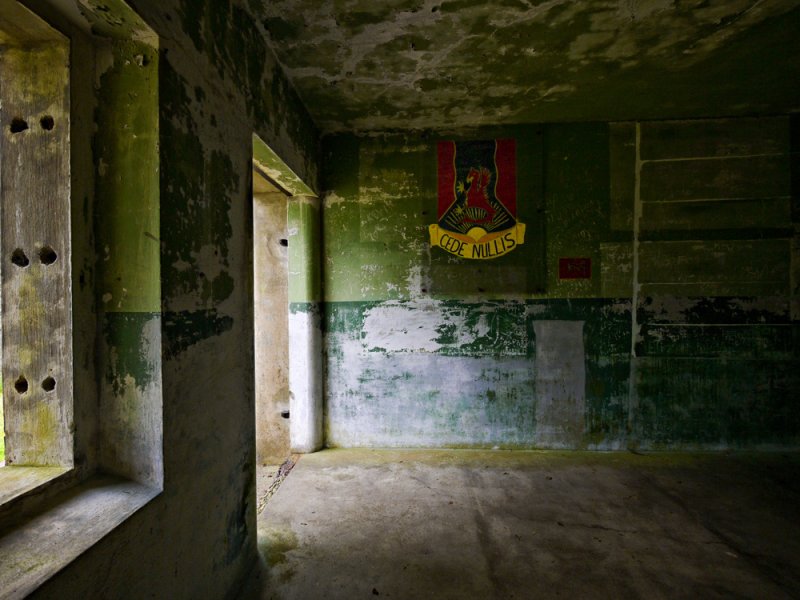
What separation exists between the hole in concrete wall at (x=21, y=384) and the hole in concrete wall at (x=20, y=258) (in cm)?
36

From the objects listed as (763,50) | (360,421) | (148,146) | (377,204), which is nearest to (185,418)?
(148,146)

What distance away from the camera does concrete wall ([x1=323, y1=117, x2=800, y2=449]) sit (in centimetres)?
330

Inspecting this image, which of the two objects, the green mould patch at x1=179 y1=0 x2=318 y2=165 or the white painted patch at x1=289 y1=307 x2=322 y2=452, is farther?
the white painted patch at x1=289 y1=307 x2=322 y2=452

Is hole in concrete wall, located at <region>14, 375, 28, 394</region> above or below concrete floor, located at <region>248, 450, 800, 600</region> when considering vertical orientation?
above

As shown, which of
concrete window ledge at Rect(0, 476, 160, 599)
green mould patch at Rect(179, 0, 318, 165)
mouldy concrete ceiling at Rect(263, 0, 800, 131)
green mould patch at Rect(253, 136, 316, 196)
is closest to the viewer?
concrete window ledge at Rect(0, 476, 160, 599)

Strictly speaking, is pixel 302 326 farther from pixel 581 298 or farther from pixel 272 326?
pixel 581 298

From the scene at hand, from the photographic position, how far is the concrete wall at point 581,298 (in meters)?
3.30

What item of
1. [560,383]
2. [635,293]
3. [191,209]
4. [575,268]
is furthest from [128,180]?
[635,293]

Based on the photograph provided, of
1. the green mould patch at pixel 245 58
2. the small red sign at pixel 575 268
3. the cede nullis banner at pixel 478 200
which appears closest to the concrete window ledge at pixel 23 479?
the green mould patch at pixel 245 58

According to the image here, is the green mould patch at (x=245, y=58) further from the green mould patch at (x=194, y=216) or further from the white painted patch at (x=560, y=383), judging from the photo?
the white painted patch at (x=560, y=383)

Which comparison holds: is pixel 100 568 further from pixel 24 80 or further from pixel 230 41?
pixel 230 41

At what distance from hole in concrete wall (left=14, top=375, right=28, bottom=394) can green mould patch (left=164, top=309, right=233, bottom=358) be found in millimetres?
408

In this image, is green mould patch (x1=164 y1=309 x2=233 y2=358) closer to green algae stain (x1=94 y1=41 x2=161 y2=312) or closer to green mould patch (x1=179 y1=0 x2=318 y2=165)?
green algae stain (x1=94 y1=41 x2=161 y2=312)

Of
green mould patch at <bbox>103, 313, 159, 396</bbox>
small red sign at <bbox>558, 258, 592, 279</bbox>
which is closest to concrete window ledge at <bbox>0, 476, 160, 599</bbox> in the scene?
green mould patch at <bbox>103, 313, 159, 396</bbox>
